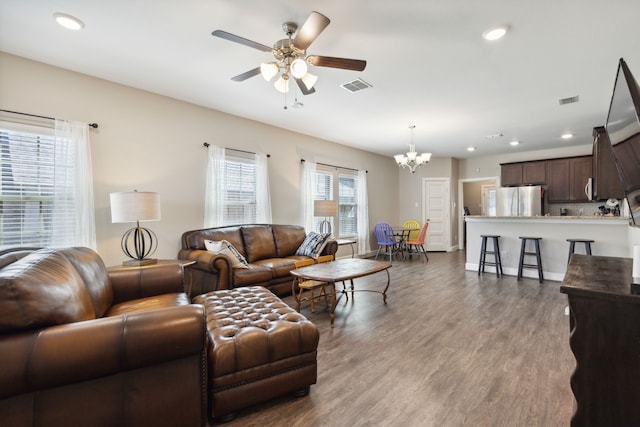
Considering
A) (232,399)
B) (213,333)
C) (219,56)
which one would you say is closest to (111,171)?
(219,56)

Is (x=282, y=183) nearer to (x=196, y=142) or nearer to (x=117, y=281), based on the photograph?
(x=196, y=142)

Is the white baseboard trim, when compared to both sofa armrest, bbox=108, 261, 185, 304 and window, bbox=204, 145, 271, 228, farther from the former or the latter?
sofa armrest, bbox=108, 261, 185, 304

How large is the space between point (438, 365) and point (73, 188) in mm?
3861

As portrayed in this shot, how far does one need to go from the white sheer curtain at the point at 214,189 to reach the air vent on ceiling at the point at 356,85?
207 centimetres

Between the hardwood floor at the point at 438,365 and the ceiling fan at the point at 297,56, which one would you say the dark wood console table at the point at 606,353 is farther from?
the ceiling fan at the point at 297,56

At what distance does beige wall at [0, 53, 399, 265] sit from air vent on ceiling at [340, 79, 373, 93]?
1997 millimetres

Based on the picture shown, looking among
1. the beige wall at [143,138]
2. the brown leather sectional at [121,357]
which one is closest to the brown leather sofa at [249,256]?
the beige wall at [143,138]

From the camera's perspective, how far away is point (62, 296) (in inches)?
56.8

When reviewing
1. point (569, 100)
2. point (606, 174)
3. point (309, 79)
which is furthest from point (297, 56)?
point (606, 174)

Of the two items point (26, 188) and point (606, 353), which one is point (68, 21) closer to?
point (26, 188)

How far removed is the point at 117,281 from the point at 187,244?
154 cm

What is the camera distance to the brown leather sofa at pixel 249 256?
11.0 ft

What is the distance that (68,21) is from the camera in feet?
7.49

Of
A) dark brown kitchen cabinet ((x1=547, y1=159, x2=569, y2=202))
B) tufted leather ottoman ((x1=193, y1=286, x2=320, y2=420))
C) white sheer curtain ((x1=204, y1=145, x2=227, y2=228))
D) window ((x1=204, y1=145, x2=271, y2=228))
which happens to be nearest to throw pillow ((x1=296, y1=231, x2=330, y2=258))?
window ((x1=204, y1=145, x2=271, y2=228))
